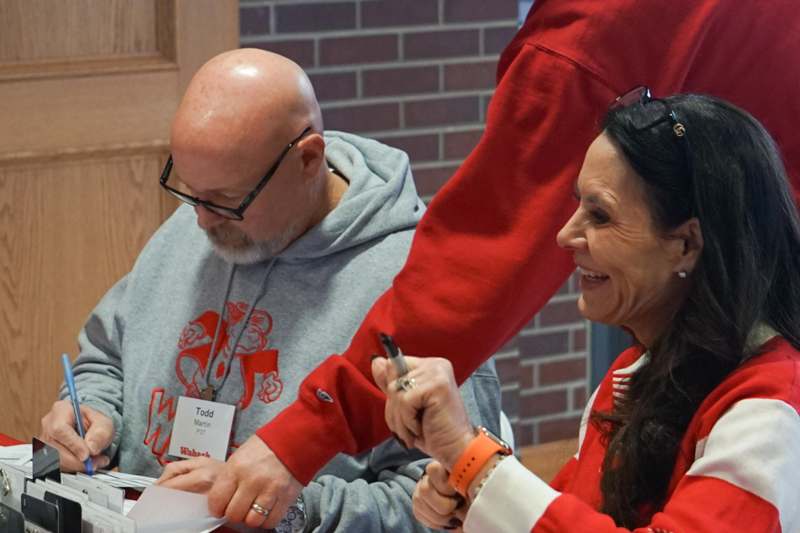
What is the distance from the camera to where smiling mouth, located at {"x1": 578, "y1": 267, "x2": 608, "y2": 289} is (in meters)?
1.62

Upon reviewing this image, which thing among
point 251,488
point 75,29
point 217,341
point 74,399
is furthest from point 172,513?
point 75,29

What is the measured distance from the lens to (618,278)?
62.7 inches

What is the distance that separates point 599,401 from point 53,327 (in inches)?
78.6

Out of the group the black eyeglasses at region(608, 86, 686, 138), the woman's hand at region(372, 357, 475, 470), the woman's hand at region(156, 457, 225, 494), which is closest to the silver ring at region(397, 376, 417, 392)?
the woman's hand at region(372, 357, 475, 470)

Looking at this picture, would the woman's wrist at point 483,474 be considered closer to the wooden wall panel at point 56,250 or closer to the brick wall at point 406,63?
the wooden wall panel at point 56,250

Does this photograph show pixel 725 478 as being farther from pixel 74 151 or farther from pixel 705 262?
pixel 74 151

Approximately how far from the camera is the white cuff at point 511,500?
Result: 4.78 ft

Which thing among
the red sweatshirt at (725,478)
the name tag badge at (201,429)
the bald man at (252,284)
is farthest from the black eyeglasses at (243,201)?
the red sweatshirt at (725,478)

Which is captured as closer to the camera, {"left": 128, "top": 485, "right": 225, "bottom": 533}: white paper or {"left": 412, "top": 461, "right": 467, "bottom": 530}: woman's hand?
{"left": 412, "top": 461, "right": 467, "bottom": 530}: woman's hand

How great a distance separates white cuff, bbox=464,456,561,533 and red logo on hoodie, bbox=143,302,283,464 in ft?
3.06

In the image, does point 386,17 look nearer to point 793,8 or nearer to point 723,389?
point 793,8

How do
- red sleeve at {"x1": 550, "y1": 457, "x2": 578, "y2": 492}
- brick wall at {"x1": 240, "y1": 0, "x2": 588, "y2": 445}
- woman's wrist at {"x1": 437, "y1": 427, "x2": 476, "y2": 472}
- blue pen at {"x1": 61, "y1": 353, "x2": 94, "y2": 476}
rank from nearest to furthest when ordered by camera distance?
woman's wrist at {"x1": 437, "y1": 427, "x2": 476, "y2": 472} → red sleeve at {"x1": 550, "y1": 457, "x2": 578, "y2": 492} → blue pen at {"x1": 61, "y1": 353, "x2": 94, "y2": 476} → brick wall at {"x1": 240, "y1": 0, "x2": 588, "y2": 445}

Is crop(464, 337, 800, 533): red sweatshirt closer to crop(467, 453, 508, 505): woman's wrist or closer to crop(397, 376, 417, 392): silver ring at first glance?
crop(467, 453, 508, 505): woman's wrist

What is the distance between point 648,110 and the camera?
5.20 ft
